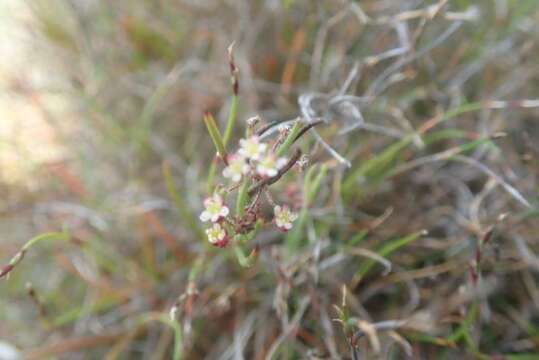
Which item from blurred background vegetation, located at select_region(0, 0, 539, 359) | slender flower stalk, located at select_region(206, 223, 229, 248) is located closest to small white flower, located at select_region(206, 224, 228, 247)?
slender flower stalk, located at select_region(206, 223, 229, 248)

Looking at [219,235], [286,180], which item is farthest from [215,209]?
[286,180]

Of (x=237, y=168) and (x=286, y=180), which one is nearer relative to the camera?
(x=237, y=168)

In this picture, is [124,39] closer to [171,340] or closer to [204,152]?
[204,152]

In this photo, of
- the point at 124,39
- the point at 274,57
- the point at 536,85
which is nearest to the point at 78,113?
the point at 124,39

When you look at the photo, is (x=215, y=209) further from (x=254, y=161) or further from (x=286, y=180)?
(x=286, y=180)

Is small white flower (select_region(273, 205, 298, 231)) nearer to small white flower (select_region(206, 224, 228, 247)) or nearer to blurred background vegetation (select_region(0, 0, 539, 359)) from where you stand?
small white flower (select_region(206, 224, 228, 247))

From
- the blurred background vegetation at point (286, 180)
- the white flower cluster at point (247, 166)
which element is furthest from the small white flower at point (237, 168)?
the blurred background vegetation at point (286, 180)
